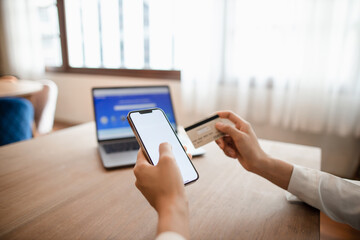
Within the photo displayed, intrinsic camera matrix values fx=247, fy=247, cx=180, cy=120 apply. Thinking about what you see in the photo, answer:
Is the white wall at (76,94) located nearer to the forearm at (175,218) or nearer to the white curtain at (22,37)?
the white curtain at (22,37)

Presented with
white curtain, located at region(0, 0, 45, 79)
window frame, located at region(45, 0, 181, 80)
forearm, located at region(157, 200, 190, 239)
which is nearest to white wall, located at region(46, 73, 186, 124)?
window frame, located at region(45, 0, 181, 80)

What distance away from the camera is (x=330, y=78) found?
174 centimetres

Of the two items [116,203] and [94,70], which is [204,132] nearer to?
[116,203]

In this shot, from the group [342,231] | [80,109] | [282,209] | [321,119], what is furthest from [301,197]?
[80,109]

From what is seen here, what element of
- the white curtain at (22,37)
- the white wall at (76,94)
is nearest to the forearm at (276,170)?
the white wall at (76,94)

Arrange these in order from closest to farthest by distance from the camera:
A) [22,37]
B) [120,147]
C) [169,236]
A: [169,236] → [120,147] → [22,37]

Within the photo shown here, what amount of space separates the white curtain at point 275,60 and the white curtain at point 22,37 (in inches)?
88.7

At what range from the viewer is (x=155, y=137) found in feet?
1.95

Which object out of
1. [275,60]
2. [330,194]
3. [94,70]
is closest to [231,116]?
[330,194]

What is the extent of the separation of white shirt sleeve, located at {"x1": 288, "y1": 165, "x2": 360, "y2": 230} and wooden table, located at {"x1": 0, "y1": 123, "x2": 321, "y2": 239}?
34mm

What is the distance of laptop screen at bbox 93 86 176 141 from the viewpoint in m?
0.94

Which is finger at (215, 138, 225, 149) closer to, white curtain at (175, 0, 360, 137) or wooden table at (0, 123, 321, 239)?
wooden table at (0, 123, 321, 239)

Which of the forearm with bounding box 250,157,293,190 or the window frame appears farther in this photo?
the window frame

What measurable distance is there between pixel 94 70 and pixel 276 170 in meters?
2.93
